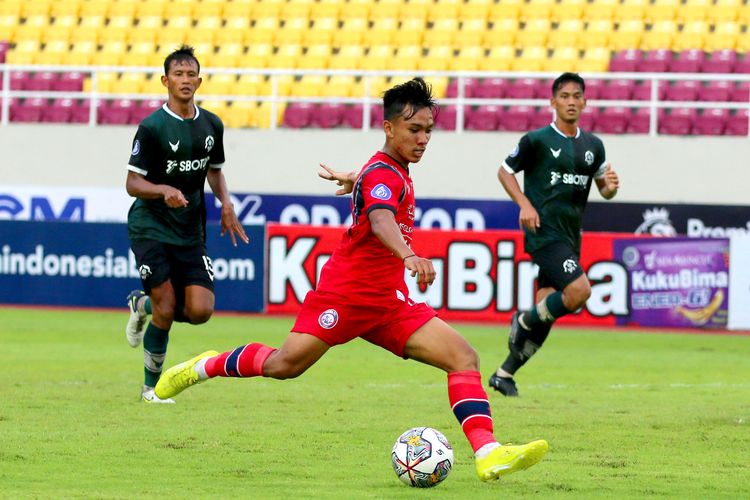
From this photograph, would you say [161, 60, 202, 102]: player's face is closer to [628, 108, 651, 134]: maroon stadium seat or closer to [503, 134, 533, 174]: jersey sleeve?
[503, 134, 533, 174]: jersey sleeve

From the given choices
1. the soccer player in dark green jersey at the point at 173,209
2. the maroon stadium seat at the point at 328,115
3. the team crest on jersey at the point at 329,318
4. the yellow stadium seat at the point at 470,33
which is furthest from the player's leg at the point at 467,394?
the yellow stadium seat at the point at 470,33

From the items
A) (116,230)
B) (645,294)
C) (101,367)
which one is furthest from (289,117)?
(101,367)

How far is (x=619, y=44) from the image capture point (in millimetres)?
24453

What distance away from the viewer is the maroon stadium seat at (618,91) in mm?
23281

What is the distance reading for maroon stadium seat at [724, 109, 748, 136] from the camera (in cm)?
2242

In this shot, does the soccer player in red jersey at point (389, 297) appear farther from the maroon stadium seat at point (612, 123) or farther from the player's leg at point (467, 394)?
the maroon stadium seat at point (612, 123)

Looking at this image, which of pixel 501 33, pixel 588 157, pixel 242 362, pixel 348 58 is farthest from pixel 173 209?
pixel 501 33

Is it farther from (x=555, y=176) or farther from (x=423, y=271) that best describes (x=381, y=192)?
(x=555, y=176)

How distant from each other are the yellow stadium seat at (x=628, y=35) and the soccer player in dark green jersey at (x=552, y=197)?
45.3ft

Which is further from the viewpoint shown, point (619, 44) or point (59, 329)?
point (619, 44)

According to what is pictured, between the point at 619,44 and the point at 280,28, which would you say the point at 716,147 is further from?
the point at 280,28

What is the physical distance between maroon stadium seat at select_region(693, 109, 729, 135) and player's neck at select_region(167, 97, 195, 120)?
14301 mm

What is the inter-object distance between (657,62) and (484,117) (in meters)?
3.18

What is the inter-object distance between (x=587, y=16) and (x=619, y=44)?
96 centimetres
